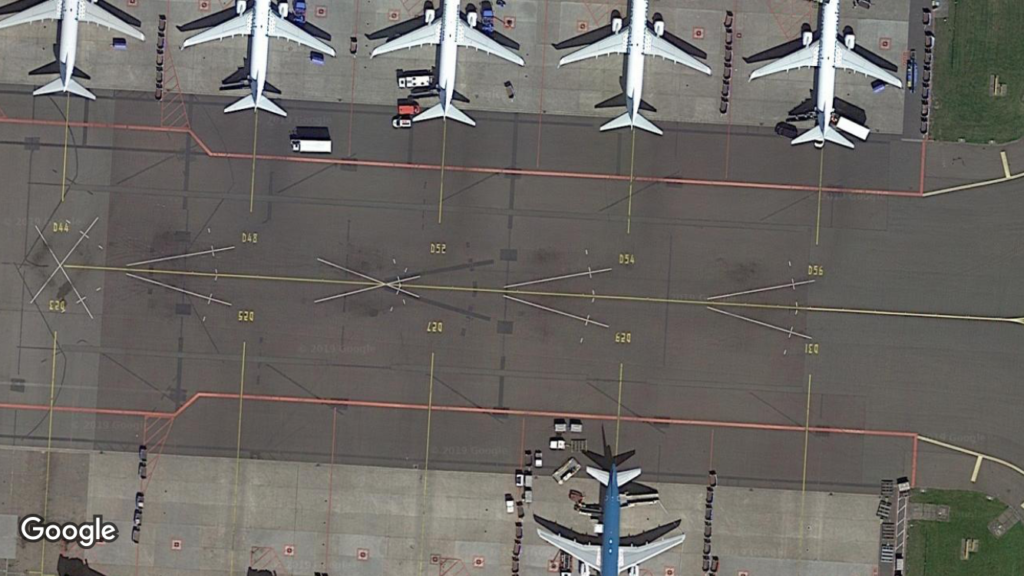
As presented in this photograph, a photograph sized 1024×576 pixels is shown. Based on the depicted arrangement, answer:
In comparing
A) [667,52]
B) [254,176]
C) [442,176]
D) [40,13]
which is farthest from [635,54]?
[40,13]

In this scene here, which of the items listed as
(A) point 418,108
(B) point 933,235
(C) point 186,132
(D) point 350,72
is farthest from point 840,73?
(C) point 186,132

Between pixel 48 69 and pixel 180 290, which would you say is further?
pixel 48 69

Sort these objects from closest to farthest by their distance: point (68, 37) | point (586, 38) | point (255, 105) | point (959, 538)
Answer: point (68, 37)
point (255, 105)
point (959, 538)
point (586, 38)

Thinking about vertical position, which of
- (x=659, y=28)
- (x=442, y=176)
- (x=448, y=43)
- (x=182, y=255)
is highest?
(x=659, y=28)

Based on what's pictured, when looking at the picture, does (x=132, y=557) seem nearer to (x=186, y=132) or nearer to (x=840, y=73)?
(x=186, y=132)

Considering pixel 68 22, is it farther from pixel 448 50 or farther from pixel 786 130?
pixel 786 130
